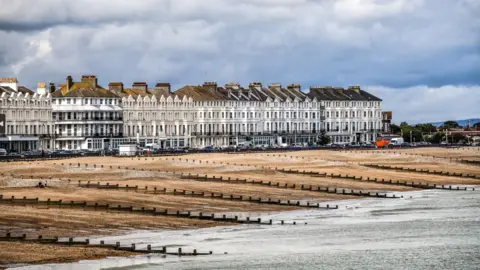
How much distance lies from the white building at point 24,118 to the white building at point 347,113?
6061 centimetres

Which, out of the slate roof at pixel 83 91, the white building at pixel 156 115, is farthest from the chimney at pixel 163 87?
the slate roof at pixel 83 91

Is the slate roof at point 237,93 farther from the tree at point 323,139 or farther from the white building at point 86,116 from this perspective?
the white building at point 86,116

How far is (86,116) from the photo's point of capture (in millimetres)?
143625

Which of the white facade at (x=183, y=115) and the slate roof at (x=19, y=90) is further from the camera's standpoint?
the white facade at (x=183, y=115)

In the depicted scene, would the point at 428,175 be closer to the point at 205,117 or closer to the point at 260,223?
the point at 260,223

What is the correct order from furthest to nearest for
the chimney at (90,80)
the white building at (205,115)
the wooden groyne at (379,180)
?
the chimney at (90,80) < the white building at (205,115) < the wooden groyne at (379,180)

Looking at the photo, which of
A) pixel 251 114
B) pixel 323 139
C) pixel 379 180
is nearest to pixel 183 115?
pixel 251 114

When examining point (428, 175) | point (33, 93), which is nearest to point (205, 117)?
point (33, 93)

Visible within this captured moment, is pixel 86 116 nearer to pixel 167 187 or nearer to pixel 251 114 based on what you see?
pixel 251 114

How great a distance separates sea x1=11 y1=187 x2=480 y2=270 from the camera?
44.6 meters

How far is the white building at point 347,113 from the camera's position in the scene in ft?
625

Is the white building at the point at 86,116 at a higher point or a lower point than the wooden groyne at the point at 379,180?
higher

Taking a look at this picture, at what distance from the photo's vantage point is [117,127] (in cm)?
14912

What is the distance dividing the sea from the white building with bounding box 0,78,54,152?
235 feet
